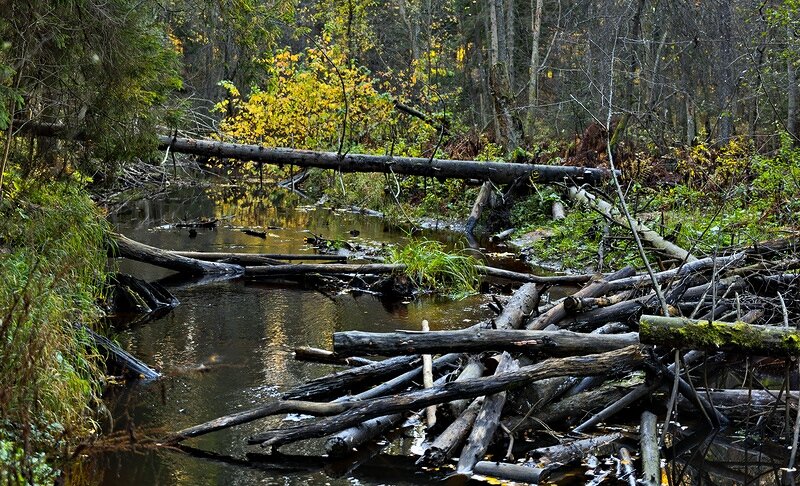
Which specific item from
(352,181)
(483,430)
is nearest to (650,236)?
(483,430)

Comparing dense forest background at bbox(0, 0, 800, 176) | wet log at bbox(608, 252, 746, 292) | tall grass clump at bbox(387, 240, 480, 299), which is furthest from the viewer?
tall grass clump at bbox(387, 240, 480, 299)

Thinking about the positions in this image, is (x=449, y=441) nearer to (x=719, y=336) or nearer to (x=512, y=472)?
(x=512, y=472)

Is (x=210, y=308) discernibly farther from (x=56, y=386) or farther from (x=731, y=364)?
(x=731, y=364)

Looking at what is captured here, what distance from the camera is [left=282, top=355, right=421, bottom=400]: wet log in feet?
23.1

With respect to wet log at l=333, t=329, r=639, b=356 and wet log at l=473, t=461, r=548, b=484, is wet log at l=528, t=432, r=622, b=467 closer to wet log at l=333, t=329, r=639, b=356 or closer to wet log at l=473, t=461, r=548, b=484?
wet log at l=473, t=461, r=548, b=484

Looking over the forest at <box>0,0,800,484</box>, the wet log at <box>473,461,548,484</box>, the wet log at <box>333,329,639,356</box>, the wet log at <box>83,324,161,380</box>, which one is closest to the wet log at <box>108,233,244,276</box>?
the forest at <box>0,0,800,484</box>

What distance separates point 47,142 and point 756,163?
1029cm

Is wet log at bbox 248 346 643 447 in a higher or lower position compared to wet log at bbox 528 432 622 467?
higher

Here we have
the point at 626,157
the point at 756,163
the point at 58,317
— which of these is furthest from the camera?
the point at 626,157

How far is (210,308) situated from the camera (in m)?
11.1

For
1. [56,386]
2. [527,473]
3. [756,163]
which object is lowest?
[527,473]

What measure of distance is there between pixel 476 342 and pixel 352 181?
61.1 ft

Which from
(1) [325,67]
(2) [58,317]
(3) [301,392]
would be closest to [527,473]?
(3) [301,392]

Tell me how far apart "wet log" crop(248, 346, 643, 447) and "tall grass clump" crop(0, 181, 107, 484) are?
4.69 ft
